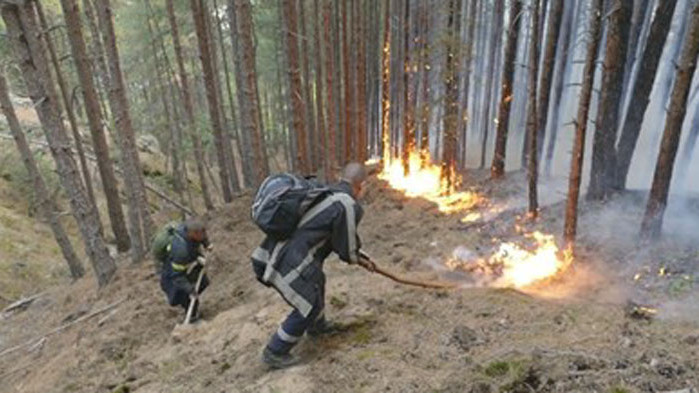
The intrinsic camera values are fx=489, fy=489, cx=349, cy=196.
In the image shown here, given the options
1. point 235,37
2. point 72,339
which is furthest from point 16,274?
point 235,37

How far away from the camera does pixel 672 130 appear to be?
6598mm

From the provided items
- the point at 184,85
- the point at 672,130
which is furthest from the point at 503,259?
the point at 184,85

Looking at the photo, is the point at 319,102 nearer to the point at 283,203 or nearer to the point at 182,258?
the point at 182,258

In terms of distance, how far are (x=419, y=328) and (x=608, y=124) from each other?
6222 mm

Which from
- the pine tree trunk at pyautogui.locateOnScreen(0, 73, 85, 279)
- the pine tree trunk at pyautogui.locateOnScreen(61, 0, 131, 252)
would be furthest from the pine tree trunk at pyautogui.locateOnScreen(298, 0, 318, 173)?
the pine tree trunk at pyautogui.locateOnScreen(0, 73, 85, 279)

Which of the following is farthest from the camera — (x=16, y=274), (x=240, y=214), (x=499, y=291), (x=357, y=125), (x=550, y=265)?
(x=357, y=125)

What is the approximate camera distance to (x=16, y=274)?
14.6 metres

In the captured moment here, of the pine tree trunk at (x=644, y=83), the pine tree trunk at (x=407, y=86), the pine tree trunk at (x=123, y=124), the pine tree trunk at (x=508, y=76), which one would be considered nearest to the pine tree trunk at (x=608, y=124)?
the pine tree trunk at (x=644, y=83)

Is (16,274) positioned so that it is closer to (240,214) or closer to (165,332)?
(240,214)

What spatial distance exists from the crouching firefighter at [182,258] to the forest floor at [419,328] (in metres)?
0.49

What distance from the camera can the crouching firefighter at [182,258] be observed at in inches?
274

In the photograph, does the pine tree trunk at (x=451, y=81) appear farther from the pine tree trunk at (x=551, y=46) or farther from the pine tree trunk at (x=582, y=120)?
the pine tree trunk at (x=582, y=120)

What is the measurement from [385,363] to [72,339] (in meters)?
6.13

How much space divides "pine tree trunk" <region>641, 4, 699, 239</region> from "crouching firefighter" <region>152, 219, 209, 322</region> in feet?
21.4
